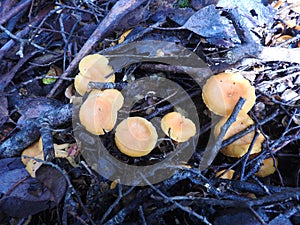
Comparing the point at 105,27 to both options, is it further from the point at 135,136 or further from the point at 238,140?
the point at 238,140

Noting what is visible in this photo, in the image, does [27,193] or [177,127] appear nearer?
[27,193]

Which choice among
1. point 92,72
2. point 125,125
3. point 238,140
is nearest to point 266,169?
point 238,140

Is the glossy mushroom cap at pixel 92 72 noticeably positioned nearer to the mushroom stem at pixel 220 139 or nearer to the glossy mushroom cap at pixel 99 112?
the glossy mushroom cap at pixel 99 112

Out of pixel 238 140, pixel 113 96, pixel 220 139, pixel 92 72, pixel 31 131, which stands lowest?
pixel 238 140

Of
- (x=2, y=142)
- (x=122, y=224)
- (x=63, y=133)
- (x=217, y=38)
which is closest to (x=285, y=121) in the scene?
(x=217, y=38)

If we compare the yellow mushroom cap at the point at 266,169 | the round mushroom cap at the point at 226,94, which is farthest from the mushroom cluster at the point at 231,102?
the yellow mushroom cap at the point at 266,169

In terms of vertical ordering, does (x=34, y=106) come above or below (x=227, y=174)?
above

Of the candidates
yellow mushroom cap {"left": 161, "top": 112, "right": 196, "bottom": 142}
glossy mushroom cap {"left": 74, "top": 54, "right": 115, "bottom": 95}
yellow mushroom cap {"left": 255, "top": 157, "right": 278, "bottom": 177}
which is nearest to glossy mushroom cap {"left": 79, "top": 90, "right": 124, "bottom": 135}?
glossy mushroom cap {"left": 74, "top": 54, "right": 115, "bottom": 95}
